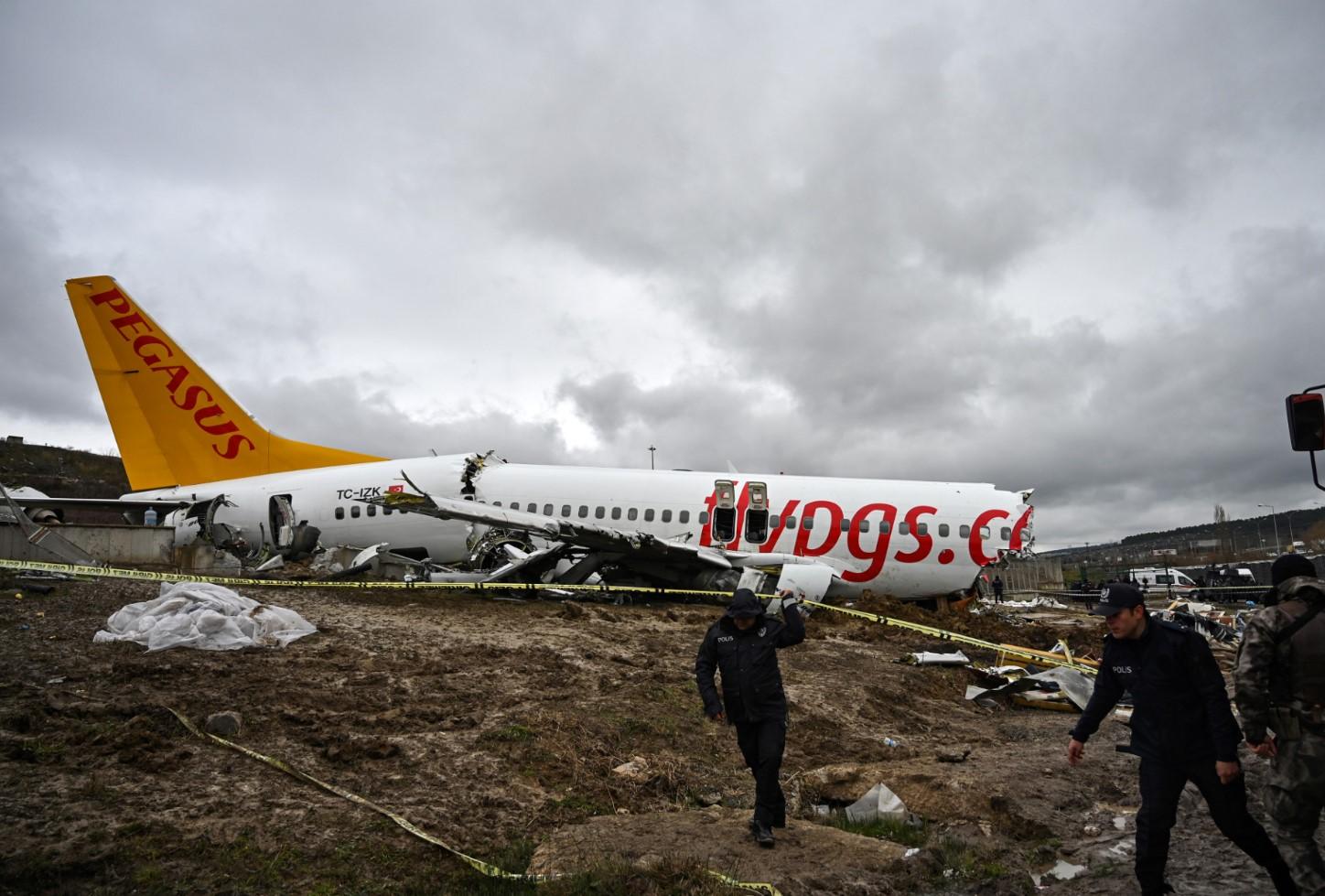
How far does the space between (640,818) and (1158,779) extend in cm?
320

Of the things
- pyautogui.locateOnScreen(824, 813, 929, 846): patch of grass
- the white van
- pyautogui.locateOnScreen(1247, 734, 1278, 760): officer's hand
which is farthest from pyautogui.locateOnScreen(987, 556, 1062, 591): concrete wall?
pyautogui.locateOnScreen(1247, 734, 1278, 760): officer's hand

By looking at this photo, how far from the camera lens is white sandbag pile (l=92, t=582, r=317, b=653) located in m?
8.34

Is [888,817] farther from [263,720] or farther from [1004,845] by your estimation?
[263,720]

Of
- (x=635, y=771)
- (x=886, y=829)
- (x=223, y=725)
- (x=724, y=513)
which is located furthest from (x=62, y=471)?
(x=886, y=829)

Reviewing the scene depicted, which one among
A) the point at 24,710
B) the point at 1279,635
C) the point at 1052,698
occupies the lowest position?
the point at 1052,698

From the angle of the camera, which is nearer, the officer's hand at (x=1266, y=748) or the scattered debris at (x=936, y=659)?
the officer's hand at (x=1266, y=748)

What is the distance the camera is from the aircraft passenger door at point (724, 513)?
719 inches

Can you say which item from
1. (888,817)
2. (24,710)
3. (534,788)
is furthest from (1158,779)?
(24,710)

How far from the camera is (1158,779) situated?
406 cm

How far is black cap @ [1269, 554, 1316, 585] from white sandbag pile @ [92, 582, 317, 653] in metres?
9.33

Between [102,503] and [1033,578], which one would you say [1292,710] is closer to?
[102,503]

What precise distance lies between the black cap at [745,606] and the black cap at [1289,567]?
9.60 feet

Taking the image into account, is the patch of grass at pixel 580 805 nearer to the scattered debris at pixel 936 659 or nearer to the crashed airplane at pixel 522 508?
the scattered debris at pixel 936 659

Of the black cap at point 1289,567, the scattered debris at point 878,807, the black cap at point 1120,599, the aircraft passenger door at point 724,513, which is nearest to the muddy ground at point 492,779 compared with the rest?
the scattered debris at point 878,807
